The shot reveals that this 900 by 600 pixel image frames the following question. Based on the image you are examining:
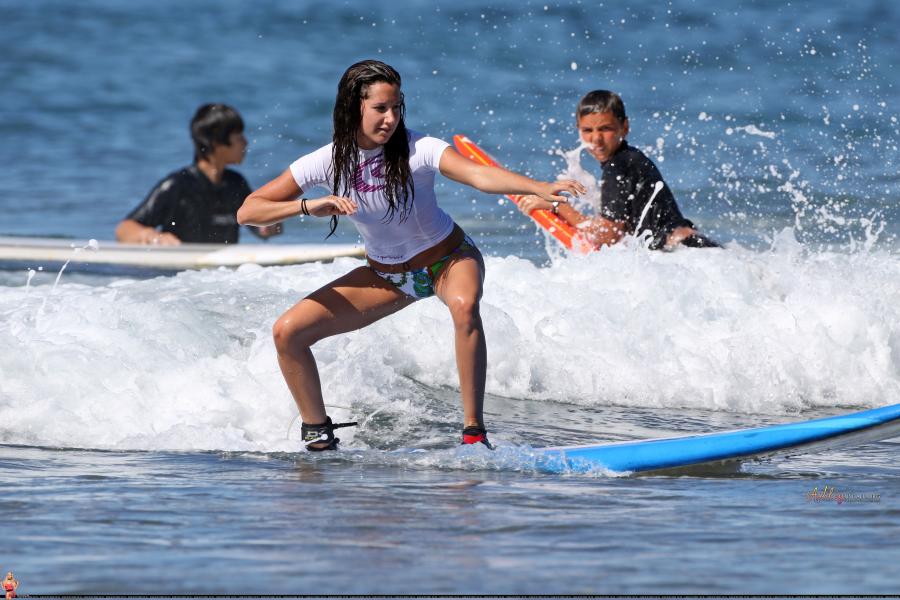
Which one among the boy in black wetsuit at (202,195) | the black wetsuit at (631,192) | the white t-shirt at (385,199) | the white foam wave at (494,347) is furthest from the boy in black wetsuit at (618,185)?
the boy in black wetsuit at (202,195)

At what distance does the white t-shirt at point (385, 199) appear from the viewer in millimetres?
5314

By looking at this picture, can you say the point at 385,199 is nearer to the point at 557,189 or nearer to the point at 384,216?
the point at 384,216

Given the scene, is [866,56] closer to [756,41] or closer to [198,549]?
[756,41]

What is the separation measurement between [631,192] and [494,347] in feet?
4.36

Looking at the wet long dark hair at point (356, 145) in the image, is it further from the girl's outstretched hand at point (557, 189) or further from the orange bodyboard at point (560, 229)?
the orange bodyboard at point (560, 229)

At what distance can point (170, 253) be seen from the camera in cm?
1095

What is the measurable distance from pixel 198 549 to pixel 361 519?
0.64m

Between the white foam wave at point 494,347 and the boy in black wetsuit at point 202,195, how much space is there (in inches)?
86.2

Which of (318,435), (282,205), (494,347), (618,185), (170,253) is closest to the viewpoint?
(282,205)

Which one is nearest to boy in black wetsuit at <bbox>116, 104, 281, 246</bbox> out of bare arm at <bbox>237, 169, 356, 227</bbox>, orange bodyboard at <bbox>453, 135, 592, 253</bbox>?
orange bodyboard at <bbox>453, 135, 592, 253</bbox>

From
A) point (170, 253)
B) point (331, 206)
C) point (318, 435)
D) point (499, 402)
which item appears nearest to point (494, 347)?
point (499, 402)

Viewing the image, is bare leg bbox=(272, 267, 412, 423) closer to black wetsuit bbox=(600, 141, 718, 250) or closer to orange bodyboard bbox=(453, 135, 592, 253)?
black wetsuit bbox=(600, 141, 718, 250)

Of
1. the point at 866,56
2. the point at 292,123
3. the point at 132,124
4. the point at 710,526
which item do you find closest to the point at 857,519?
the point at 710,526

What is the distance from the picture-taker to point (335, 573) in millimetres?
3998
